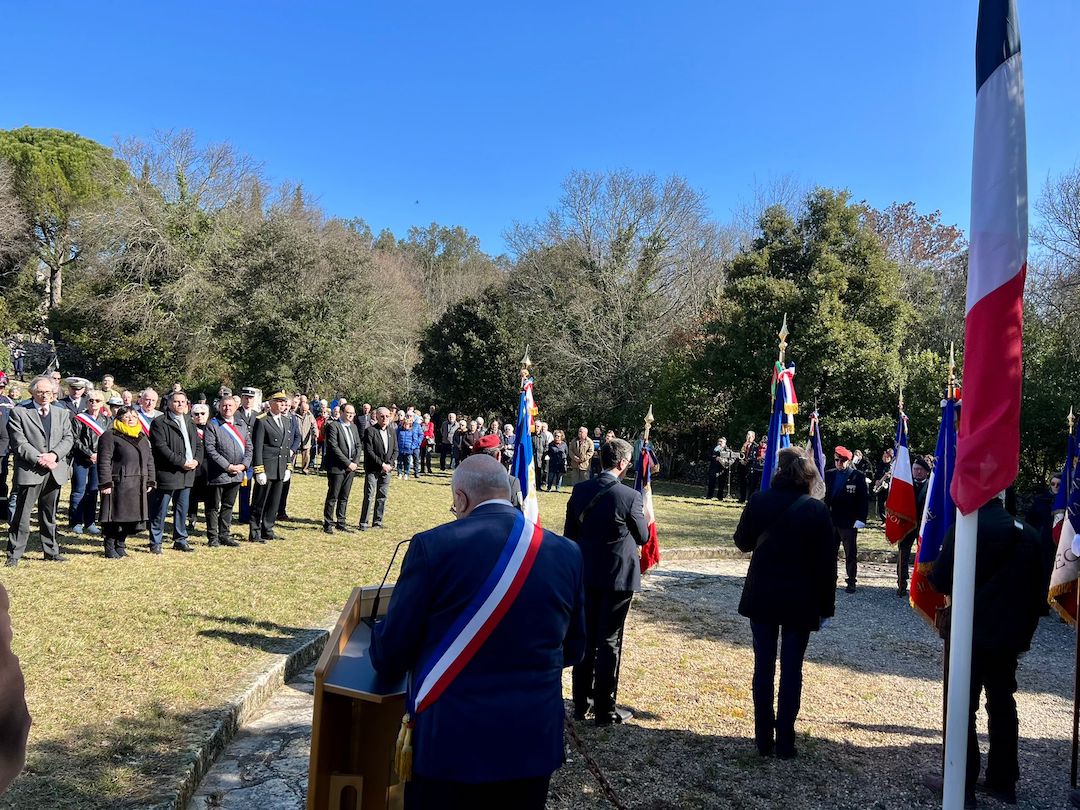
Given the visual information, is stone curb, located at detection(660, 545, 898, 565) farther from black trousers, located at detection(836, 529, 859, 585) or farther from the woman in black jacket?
the woman in black jacket

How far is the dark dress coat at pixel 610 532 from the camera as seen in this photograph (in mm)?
5484

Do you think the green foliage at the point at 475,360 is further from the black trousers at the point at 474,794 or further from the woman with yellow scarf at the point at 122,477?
the black trousers at the point at 474,794

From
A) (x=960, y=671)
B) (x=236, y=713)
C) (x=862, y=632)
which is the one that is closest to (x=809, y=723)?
(x=960, y=671)

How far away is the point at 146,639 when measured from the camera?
6359 millimetres

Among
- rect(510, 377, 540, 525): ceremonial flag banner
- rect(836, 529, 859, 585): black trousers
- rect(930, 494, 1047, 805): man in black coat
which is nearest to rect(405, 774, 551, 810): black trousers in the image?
rect(930, 494, 1047, 805): man in black coat

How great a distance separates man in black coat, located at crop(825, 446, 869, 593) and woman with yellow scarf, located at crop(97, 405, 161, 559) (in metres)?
8.64

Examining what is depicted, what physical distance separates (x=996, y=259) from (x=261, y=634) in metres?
6.22

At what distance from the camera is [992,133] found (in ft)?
10.5

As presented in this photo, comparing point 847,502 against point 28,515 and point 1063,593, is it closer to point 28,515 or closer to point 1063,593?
point 1063,593

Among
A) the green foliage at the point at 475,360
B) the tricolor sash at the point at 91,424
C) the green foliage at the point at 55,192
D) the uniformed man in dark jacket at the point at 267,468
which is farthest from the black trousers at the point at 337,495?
the green foliage at the point at 55,192

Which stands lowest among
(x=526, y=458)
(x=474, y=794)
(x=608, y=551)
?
(x=474, y=794)

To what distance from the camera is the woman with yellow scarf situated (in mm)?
8938

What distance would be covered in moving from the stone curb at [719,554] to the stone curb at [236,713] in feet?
24.0

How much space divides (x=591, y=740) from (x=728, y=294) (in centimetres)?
2433
